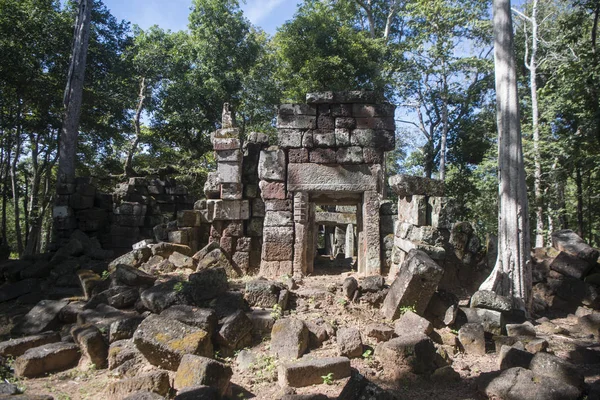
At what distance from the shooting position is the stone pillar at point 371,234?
796cm

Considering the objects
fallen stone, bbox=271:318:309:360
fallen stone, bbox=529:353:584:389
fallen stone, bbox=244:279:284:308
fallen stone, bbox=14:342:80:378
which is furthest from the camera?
fallen stone, bbox=244:279:284:308

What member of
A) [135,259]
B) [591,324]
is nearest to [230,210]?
[135,259]

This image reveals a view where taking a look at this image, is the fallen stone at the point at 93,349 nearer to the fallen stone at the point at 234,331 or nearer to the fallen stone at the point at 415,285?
the fallen stone at the point at 234,331

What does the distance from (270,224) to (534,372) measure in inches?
210

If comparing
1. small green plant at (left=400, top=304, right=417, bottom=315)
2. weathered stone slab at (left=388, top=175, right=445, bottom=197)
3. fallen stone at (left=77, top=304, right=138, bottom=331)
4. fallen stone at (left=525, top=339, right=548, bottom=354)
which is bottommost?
fallen stone at (left=525, top=339, right=548, bottom=354)

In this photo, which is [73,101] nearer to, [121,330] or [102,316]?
[102,316]

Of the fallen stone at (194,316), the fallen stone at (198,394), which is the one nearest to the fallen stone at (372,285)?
the fallen stone at (194,316)

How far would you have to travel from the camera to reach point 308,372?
14.0ft

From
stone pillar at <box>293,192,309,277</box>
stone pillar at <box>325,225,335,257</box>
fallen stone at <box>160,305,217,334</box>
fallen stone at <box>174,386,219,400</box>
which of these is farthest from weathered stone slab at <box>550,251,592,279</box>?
stone pillar at <box>325,225,335,257</box>

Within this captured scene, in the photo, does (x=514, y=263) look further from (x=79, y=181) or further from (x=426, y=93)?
(x=426, y=93)

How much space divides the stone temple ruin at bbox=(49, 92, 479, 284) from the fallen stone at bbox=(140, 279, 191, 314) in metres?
2.47

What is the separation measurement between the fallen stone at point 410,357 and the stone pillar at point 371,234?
3195 mm

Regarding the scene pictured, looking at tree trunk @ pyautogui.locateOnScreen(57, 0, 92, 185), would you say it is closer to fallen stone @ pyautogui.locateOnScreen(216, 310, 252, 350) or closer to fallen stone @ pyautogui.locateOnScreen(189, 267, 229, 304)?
fallen stone @ pyautogui.locateOnScreen(189, 267, 229, 304)

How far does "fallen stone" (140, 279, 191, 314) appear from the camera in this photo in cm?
570
